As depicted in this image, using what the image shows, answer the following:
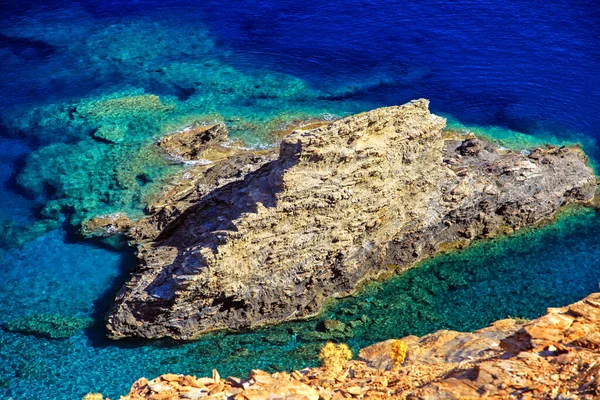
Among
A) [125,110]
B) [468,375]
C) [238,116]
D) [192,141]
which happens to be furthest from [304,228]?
[125,110]

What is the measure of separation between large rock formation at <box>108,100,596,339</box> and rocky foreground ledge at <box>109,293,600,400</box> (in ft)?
27.3

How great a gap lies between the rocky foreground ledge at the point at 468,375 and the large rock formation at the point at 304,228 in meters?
8.31

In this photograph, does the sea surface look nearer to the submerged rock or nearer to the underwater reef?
the underwater reef

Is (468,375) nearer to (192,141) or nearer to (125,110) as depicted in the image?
(192,141)

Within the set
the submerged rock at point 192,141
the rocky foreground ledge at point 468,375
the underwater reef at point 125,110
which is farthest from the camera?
the submerged rock at point 192,141

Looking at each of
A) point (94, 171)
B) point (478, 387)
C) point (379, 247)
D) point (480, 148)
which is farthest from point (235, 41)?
point (478, 387)

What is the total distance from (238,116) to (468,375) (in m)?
34.8

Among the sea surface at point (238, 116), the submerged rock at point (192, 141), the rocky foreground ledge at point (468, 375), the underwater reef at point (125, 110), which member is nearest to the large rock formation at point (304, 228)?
the sea surface at point (238, 116)

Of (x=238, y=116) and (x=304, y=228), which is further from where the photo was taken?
(x=238, y=116)

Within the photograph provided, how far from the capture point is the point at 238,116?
50875 mm

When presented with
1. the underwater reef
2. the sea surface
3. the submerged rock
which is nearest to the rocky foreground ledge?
the sea surface

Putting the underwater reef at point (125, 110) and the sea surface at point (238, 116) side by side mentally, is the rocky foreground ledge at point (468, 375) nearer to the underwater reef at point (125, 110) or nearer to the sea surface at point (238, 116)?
the sea surface at point (238, 116)

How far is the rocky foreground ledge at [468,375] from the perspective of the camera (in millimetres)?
18781

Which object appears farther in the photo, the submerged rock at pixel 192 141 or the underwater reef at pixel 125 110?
the submerged rock at pixel 192 141
